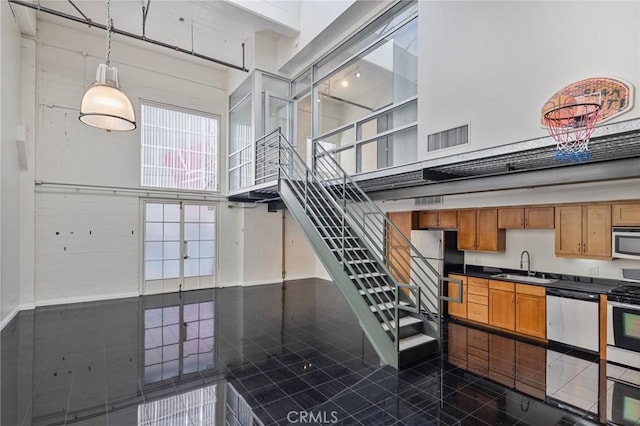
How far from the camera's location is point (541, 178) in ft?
12.5

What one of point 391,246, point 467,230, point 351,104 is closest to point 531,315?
point 467,230

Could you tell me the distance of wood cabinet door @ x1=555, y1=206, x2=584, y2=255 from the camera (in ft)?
14.4

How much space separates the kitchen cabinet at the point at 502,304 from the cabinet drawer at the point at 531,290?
98mm

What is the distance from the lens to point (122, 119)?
358 centimetres

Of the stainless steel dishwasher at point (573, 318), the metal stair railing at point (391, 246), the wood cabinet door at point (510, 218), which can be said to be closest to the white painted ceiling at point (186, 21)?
the metal stair railing at point (391, 246)

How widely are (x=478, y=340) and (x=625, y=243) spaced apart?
220cm

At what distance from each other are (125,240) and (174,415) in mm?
5753

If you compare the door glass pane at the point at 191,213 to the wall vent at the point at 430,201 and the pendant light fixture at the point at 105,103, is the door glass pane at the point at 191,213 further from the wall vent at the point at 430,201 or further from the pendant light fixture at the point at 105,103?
the wall vent at the point at 430,201

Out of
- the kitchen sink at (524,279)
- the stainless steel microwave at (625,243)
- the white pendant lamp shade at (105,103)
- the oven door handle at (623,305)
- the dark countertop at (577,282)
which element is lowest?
the oven door handle at (623,305)

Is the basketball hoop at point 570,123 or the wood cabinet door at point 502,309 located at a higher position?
the basketball hoop at point 570,123

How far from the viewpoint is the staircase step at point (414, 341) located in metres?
3.76

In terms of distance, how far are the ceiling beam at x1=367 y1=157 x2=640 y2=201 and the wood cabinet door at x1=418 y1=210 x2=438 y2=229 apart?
1.05 m

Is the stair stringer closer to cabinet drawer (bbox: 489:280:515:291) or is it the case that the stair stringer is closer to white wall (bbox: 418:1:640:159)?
white wall (bbox: 418:1:640:159)

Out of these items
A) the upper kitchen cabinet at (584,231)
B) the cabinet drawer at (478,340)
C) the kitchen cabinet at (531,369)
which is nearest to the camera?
the kitchen cabinet at (531,369)
